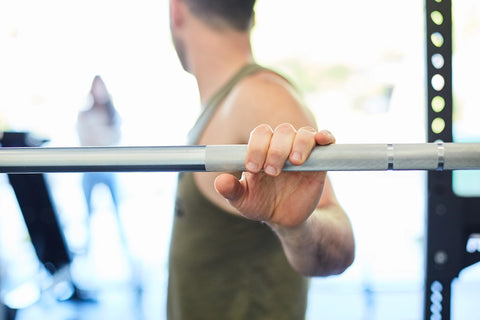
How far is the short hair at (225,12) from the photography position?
0.83 meters

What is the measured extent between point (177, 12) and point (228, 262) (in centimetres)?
52

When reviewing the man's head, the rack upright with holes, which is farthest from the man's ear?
the rack upright with holes

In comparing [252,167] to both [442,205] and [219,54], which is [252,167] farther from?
[219,54]

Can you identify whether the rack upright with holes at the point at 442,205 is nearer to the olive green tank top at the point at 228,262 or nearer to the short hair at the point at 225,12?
the olive green tank top at the point at 228,262

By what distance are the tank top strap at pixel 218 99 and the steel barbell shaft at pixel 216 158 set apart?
32 centimetres

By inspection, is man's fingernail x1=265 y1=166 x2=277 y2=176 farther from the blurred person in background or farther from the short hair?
the blurred person in background

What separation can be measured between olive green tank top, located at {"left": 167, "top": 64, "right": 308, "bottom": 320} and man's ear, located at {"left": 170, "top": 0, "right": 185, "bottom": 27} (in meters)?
0.21

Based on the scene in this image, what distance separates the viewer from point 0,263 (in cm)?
276

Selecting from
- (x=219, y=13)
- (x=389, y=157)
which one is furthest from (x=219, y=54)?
(x=389, y=157)

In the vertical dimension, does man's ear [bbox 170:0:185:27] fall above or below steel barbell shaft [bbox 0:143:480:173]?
above

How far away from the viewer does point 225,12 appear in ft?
2.75

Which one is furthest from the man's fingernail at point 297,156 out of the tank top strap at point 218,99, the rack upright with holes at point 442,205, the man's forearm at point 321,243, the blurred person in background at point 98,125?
the blurred person in background at point 98,125

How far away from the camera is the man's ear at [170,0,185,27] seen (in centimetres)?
88

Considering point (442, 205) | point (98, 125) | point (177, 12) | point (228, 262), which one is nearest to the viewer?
point (442, 205)
